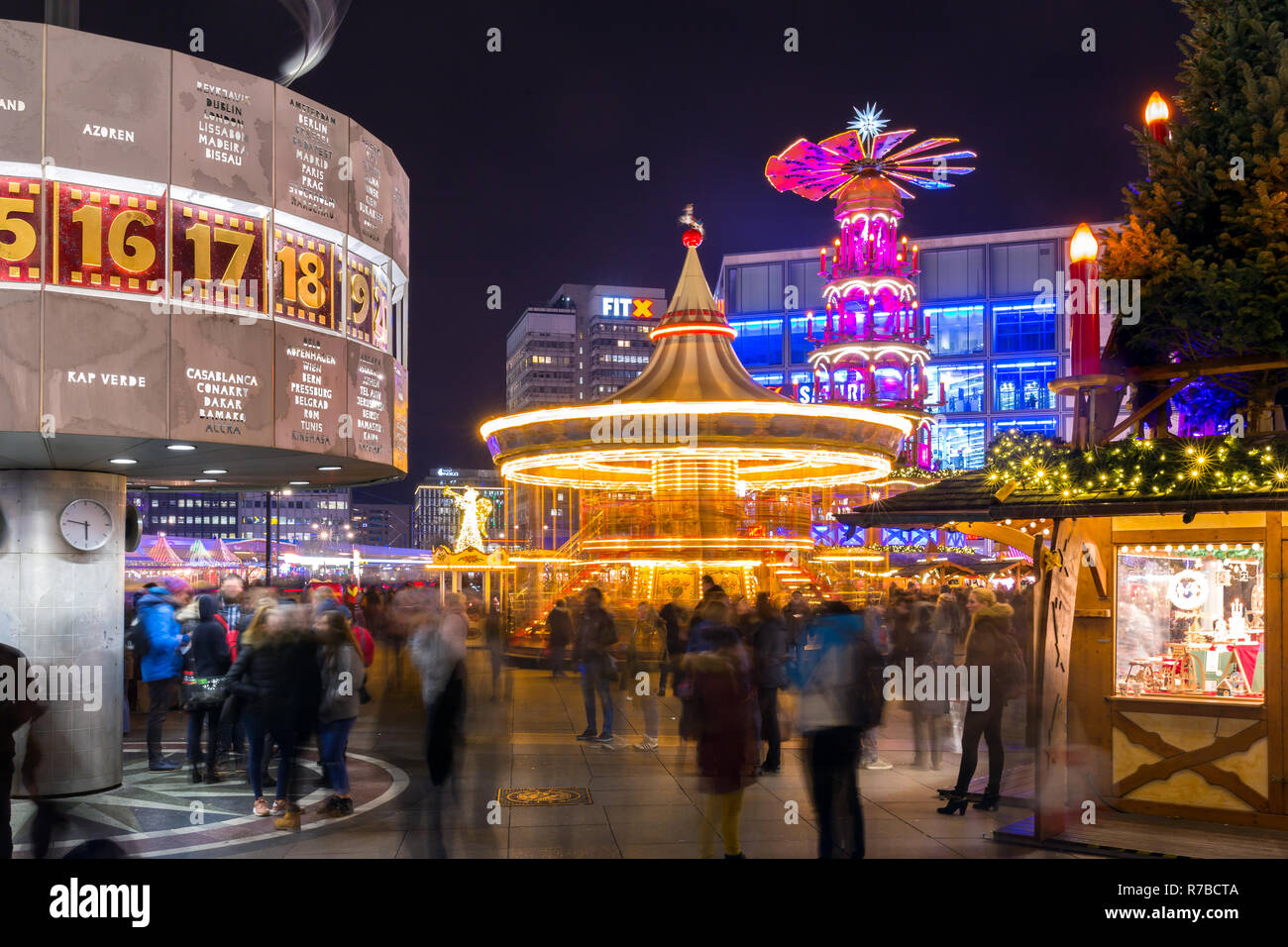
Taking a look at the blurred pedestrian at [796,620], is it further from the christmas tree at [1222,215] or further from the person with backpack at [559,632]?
the christmas tree at [1222,215]

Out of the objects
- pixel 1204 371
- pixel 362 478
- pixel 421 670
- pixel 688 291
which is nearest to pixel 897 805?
pixel 421 670

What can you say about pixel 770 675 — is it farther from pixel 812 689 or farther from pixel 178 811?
pixel 178 811

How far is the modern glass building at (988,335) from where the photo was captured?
73750 mm

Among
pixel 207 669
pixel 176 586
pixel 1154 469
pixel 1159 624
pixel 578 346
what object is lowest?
pixel 207 669

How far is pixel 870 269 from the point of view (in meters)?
55.9

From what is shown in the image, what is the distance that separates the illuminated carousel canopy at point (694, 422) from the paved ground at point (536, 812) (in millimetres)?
8990

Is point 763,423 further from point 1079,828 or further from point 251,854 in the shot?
point 251,854

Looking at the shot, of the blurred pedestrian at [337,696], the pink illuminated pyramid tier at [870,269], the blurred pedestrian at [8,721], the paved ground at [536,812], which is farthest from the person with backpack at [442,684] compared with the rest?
the pink illuminated pyramid tier at [870,269]

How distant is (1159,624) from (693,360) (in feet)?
51.3

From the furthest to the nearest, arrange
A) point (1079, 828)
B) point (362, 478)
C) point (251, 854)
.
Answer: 1. point (362, 478)
2. point (1079, 828)
3. point (251, 854)

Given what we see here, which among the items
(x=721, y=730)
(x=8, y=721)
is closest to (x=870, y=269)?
(x=721, y=730)

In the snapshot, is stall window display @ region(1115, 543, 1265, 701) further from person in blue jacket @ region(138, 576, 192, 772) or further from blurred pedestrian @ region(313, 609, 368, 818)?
person in blue jacket @ region(138, 576, 192, 772)
